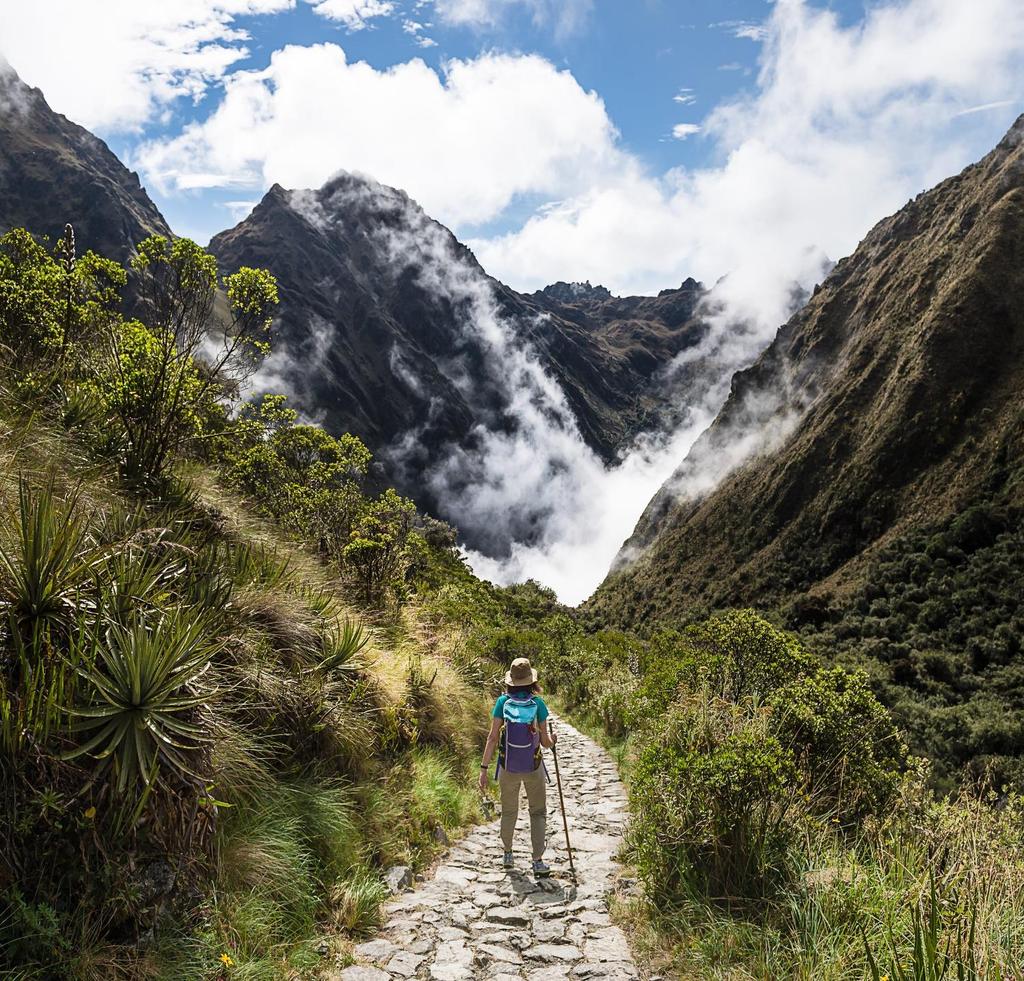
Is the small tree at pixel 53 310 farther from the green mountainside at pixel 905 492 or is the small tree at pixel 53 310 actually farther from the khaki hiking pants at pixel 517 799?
the green mountainside at pixel 905 492

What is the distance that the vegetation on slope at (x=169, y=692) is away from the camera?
3152 millimetres

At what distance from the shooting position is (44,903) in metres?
2.84

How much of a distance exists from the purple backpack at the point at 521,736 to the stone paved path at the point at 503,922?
1.00m

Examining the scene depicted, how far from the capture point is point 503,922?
200 inches

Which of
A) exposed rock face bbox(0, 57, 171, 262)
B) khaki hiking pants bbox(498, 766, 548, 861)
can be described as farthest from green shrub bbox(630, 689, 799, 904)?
exposed rock face bbox(0, 57, 171, 262)

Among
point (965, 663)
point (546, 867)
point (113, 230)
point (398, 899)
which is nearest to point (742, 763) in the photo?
point (546, 867)

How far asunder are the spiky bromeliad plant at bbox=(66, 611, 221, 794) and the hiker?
3.25 metres

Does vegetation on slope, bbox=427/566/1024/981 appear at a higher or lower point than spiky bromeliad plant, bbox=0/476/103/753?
lower

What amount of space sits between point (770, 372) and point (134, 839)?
15134 centimetres

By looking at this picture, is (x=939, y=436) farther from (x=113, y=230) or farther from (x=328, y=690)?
(x=113, y=230)

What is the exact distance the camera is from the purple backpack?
634cm

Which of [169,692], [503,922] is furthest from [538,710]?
[169,692]

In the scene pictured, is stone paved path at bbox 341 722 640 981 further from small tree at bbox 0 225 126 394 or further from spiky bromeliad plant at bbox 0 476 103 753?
small tree at bbox 0 225 126 394

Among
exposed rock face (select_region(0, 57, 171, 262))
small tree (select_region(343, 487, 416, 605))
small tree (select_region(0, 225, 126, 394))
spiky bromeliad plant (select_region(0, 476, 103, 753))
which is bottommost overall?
spiky bromeliad plant (select_region(0, 476, 103, 753))
